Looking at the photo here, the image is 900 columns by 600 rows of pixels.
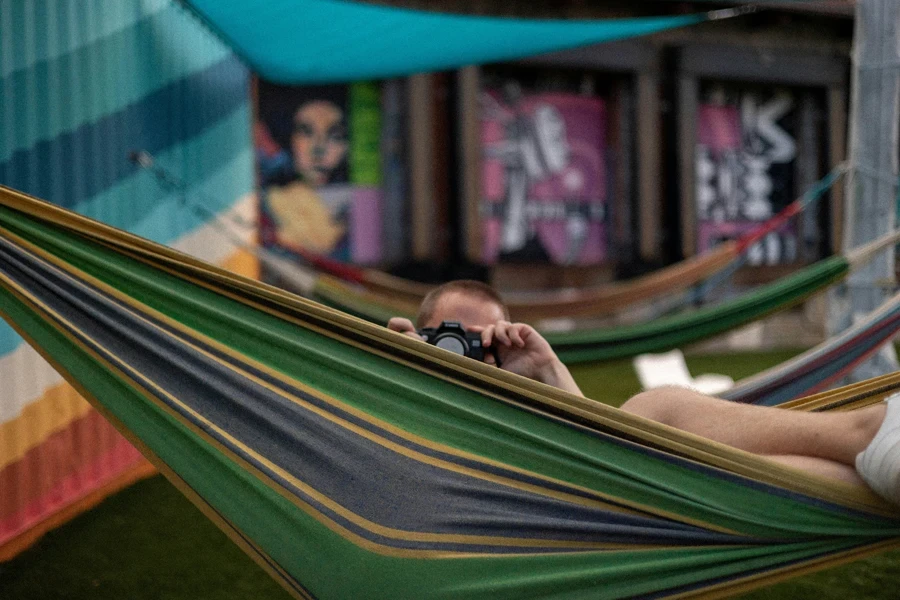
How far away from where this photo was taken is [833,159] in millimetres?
6363

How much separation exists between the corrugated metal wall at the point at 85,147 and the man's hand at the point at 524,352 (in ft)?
3.53

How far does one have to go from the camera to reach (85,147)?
1968mm

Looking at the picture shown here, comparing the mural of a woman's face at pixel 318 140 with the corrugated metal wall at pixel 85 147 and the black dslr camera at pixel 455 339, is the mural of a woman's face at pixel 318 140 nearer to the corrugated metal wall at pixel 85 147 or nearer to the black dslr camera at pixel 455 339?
the corrugated metal wall at pixel 85 147

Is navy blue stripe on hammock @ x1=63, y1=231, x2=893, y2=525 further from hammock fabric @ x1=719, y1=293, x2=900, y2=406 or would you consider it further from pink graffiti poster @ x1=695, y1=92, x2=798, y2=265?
pink graffiti poster @ x1=695, y1=92, x2=798, y2=265

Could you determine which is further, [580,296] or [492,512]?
[580,296]

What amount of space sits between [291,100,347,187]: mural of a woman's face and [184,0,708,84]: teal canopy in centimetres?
132

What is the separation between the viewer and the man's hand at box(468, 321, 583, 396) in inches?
42.1

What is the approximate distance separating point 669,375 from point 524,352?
3084 mm

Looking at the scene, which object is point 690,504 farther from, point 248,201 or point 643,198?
point 643,198

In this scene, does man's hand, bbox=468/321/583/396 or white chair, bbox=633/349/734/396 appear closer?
man's hand, bbox=468/321/583/396

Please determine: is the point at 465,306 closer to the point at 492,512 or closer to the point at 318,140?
the point at 492,512

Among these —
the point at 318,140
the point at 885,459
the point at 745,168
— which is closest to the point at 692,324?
the point at 885,459

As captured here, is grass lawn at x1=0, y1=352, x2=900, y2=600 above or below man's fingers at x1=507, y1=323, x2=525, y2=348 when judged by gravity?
below

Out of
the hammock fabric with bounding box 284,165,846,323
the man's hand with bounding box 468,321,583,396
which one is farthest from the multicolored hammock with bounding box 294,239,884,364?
the man's hand with bounding box 468,321,583,396
